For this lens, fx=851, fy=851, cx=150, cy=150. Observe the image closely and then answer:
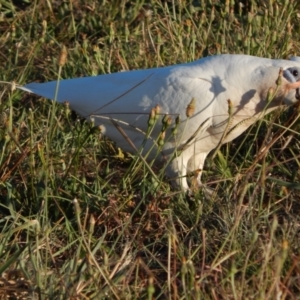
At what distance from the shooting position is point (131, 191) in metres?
3.51

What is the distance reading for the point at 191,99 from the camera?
3461mm

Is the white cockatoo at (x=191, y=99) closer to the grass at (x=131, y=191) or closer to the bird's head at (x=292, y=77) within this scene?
the bird's head at (x=292, y=77)

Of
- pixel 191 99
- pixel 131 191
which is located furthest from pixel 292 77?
pixel 131 191

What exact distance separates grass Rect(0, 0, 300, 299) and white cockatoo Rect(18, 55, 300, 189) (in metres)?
0.11

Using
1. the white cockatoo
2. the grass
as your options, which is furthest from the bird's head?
the grass

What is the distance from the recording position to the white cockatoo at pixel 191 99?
3461mm

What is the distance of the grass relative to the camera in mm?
2588

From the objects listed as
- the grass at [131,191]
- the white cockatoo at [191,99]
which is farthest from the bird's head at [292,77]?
the grass at [131,191]

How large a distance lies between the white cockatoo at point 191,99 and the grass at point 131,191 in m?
0.11

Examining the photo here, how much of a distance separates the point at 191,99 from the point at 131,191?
0.45 metres

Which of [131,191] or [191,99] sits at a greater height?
[191,99]

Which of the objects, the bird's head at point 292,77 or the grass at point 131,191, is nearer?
the grass at point 131,191

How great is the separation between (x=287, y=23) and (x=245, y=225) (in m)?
1.74

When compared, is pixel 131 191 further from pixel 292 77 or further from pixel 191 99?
pixel 292 77
